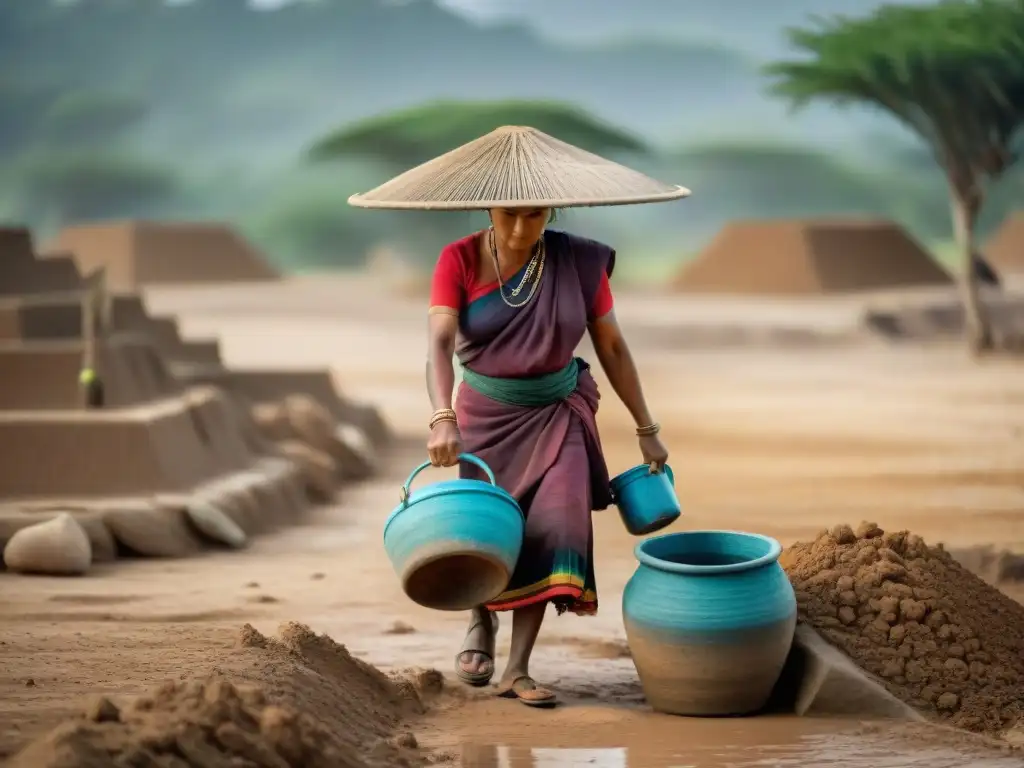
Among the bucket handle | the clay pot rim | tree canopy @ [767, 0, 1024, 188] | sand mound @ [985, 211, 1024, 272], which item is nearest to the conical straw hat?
the bucket handle

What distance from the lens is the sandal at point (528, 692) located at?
4.61 meters

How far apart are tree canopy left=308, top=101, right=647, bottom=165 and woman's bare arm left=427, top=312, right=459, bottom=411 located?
28.2 meters

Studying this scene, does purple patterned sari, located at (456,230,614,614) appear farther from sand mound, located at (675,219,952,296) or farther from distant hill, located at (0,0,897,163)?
distant hill, located at (0,0,897,163)

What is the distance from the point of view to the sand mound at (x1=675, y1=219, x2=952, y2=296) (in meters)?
26.4

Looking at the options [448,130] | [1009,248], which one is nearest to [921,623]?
[448,130]

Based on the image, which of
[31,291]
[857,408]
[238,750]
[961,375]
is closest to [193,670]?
[238,750]

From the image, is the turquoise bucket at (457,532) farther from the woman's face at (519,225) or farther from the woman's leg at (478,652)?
the woman's face at (519,225)

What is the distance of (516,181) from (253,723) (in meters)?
1.73

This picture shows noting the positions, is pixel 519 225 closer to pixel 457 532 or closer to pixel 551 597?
pixel 457 532

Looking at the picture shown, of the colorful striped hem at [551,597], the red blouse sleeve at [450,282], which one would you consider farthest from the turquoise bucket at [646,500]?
the red blouse sleeve at [450,282]

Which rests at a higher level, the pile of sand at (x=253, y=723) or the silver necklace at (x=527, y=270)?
the silver necklace at (x=527, y=270)

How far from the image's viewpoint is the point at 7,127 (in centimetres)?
6172

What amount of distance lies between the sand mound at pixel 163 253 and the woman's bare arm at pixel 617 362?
24.9 meters

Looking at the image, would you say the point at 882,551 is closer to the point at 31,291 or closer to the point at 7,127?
the point at 31,291
